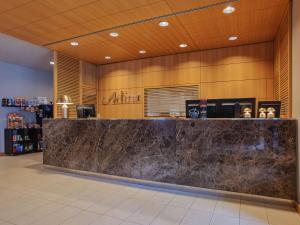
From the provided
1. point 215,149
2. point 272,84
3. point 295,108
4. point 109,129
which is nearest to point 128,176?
point 109,129

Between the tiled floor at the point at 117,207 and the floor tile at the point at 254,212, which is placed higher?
the floor tile at the point at 254,212

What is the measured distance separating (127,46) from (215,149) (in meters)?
3.95

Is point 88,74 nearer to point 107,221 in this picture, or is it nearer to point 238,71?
point 238,71

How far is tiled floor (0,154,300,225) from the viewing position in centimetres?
257

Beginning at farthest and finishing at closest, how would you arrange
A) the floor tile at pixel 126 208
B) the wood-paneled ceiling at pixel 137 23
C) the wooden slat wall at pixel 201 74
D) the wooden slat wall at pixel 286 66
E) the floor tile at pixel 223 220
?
the wooden slat wall at pixel 201 74
the wood-paneled ceiling at pixel 137 23
the wooden slat wall at pixel 286 66
the floor tile at pixel 126 208
the floor tile at pixel 223 220

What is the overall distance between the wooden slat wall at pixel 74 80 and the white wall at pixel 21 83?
8.73 ft

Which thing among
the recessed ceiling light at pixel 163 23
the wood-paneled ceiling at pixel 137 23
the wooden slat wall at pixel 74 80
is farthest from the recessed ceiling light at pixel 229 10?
the wooden slat wall at pixel 74 80

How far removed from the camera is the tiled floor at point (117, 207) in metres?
2.57

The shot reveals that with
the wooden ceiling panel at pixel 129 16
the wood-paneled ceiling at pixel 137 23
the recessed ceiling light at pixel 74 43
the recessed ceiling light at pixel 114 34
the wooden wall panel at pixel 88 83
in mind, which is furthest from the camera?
the wooden wall panel at pixel 88 83

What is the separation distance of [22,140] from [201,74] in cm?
682

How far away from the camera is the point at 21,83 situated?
25.8ft

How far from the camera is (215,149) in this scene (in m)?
3.31

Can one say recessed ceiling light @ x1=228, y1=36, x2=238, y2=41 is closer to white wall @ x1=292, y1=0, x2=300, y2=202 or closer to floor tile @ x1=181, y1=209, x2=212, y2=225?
white wall @ x1=292, y1=0, x2=300, y2=202

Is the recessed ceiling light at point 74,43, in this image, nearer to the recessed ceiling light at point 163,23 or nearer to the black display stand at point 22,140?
the recessed ceiling light at point 163,23
